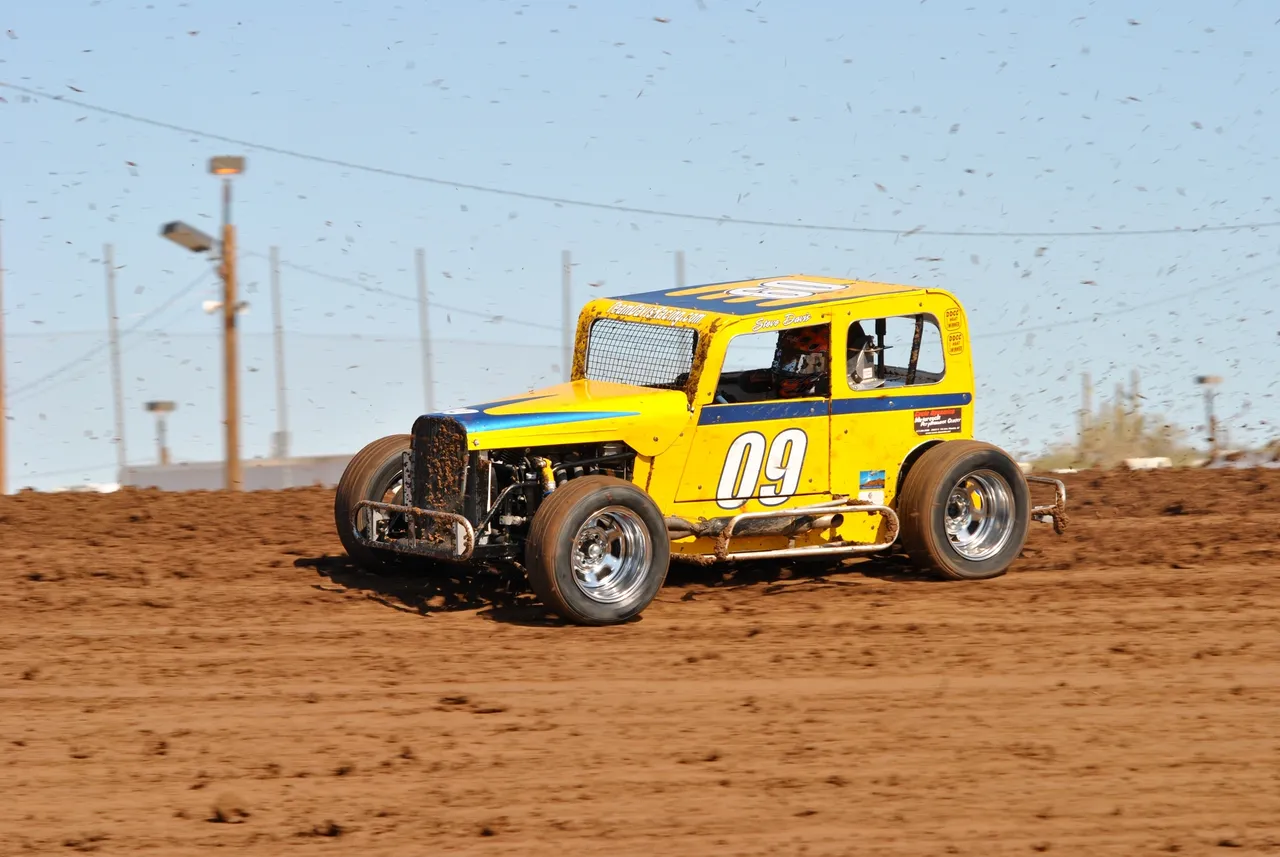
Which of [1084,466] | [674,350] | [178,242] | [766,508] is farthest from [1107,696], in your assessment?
[178,242]

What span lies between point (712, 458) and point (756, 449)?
0.91 feet

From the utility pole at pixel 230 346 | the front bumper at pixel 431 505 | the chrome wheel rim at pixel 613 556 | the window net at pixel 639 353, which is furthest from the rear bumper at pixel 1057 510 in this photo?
the utility pole at pixel 230 346

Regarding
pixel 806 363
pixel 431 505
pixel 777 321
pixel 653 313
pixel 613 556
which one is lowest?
pixel 613 556

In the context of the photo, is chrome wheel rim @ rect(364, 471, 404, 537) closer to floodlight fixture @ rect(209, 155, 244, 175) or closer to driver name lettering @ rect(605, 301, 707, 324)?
driver name lettering @ rect(605, 301, 707, 324)

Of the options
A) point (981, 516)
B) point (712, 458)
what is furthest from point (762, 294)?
point (981, 516)

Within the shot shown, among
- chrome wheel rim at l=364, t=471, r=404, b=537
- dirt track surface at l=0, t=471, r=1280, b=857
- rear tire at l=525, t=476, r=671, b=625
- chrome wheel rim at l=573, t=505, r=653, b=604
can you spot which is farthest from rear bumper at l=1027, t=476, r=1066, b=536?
chrome wheel rim at l=364, t=471, r=404, b=537

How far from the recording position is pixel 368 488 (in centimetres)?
935

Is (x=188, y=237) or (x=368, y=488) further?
(x=188, y=237)

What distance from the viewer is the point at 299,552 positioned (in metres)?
10.3

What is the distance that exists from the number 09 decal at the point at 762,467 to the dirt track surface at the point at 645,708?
619mm

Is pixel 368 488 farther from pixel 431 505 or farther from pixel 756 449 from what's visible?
pixel 756 449

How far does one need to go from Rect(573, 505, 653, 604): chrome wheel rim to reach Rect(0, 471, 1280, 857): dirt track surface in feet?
0.74

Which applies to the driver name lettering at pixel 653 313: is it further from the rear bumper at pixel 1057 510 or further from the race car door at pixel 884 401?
the rear bumper at pixel 1057 510

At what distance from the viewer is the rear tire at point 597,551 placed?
8156 millimetres
